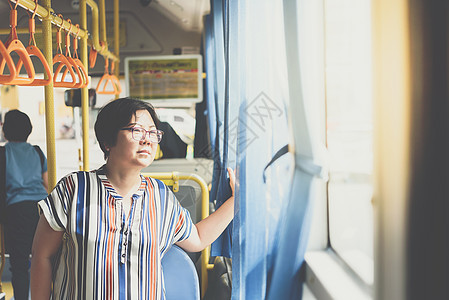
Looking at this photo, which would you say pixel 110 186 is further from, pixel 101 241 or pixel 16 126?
pixel 16 126

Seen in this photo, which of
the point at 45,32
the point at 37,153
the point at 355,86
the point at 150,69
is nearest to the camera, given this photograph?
the point at 355,86

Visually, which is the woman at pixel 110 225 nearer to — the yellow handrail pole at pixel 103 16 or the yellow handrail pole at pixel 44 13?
the yellow handrail pole at pixel 44 13

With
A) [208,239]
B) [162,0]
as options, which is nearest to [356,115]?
[208,239]

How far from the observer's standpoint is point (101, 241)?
1.29 meters

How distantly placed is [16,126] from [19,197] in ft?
1.76

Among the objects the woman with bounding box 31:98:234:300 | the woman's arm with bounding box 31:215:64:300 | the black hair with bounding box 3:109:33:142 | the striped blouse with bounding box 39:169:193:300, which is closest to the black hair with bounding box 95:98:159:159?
the woman with bounding box 31:98:234:300

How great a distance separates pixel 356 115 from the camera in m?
1.87

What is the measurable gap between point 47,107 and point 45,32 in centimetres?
36

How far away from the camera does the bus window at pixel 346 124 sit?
1774 mm

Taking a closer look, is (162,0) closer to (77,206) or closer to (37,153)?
(37,153)

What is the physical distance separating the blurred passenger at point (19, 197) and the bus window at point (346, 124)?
240cm

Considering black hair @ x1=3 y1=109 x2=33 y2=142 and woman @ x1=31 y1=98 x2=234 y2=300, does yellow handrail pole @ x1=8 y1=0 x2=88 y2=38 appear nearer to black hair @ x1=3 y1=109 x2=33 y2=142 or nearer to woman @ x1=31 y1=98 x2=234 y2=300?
woman @ x1=31 y1=98 x2=234 y2=300

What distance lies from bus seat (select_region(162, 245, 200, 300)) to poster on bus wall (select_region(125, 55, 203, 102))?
9.85 ft

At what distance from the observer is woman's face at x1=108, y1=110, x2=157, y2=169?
52.4 inches
